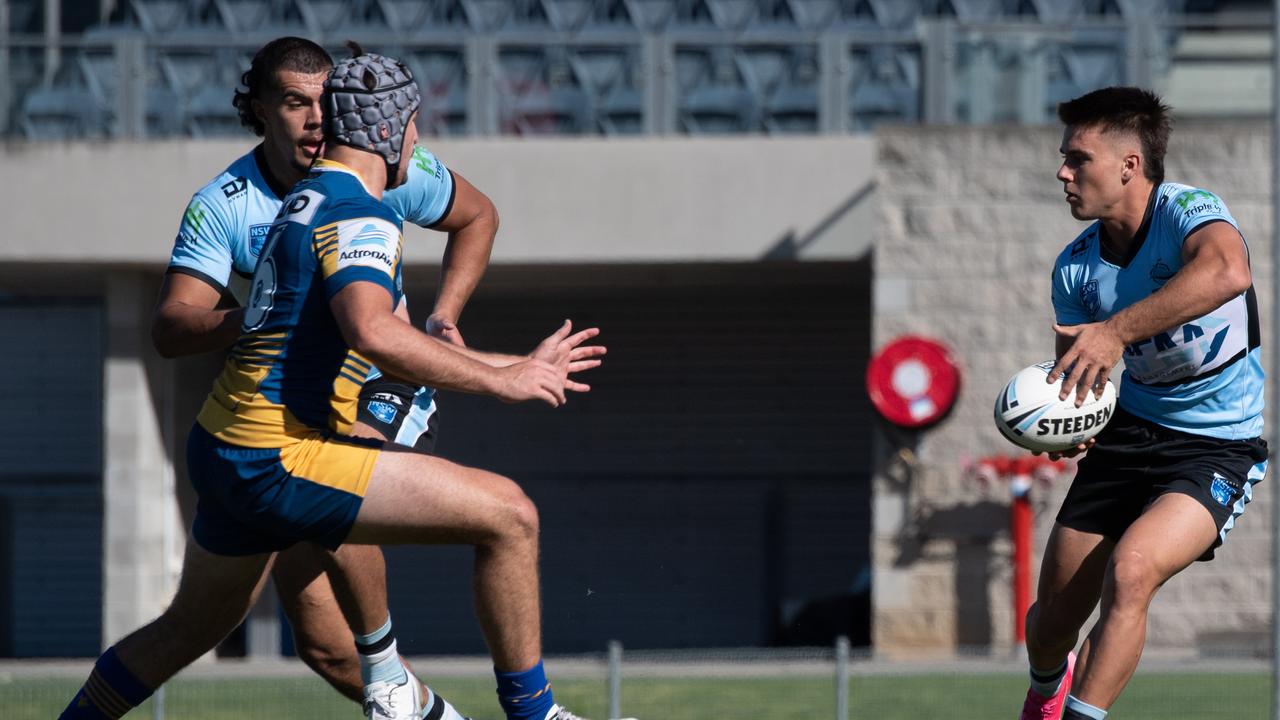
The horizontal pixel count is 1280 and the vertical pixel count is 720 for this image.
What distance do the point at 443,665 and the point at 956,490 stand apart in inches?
193

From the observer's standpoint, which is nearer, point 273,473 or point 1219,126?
point 273,473

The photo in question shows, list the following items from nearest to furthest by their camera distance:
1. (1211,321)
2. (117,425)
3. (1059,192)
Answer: (1211,321) < (1059,192) < (117,425)

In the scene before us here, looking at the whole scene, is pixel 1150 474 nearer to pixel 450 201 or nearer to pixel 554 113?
pixel 450 201

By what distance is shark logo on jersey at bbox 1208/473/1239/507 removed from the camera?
5.64 meters

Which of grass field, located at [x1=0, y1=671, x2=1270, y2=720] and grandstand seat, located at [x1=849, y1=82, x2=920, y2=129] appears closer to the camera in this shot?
grass field, located at [x1=0, y1=671, x2=1270, y2=720]

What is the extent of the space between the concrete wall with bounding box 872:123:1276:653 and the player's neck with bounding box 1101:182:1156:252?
31.9ft

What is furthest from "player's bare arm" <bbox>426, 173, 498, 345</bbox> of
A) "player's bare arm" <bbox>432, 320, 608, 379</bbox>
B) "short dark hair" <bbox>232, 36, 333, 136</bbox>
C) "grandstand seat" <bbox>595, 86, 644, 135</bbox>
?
"grandstand seat" <bbox>595, 86, 644, 135</bbox>

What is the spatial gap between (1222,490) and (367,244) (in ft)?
9.54

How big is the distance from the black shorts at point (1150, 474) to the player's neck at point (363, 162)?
2619mm

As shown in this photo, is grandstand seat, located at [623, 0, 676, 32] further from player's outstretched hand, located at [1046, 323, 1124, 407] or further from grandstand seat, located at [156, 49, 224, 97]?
player's outstretched hand, located at [1046, 323, 1124, 407]

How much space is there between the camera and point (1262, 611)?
15484mm


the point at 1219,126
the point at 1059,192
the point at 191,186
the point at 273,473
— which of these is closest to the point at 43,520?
the point at 191,186

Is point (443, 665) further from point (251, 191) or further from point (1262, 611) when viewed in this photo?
point (251, 191)

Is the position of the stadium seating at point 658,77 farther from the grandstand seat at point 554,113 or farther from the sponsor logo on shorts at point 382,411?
the sponsor logo on shorts at point 382,411
